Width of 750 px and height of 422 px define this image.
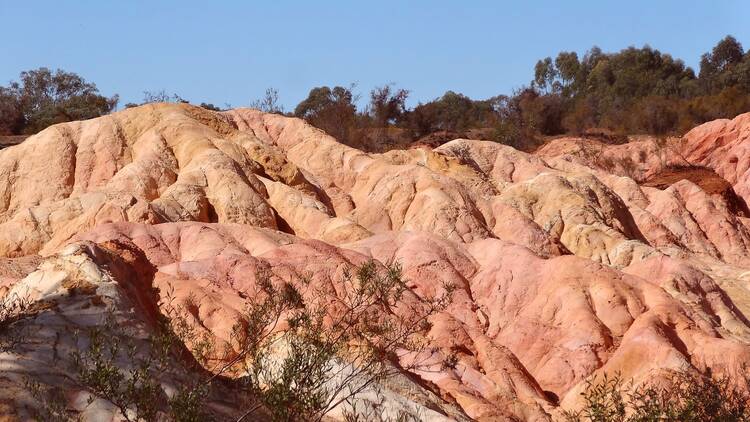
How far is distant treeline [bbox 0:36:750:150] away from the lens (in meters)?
63.6

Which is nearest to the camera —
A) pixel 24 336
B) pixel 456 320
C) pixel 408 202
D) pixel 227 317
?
pixel 24 336

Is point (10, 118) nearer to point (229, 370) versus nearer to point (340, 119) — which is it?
point (340, 119)

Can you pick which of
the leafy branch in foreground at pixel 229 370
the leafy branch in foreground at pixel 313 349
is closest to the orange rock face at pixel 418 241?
the leafy branch in foreground at pixel 229 370

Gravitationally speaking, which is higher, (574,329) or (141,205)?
(141,205)

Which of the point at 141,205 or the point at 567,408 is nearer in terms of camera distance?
the point at 567,408

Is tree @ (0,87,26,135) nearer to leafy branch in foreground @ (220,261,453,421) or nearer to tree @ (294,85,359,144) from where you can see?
tree @ (294,85,359,144)

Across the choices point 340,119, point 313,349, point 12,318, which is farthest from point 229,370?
point 340,119

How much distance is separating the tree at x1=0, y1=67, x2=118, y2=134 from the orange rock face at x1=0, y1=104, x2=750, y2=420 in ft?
81.3

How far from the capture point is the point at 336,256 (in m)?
23.7

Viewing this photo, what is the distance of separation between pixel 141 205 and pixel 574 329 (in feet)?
38.5

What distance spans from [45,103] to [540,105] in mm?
33800

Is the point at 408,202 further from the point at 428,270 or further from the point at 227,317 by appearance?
the point at 227,317

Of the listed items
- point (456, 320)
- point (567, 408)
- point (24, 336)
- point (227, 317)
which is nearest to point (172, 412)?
point (24, 336)

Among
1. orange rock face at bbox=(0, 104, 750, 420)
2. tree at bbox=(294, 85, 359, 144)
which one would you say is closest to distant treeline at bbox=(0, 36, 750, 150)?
tree at bbox=(294, 85, 359, 144)
